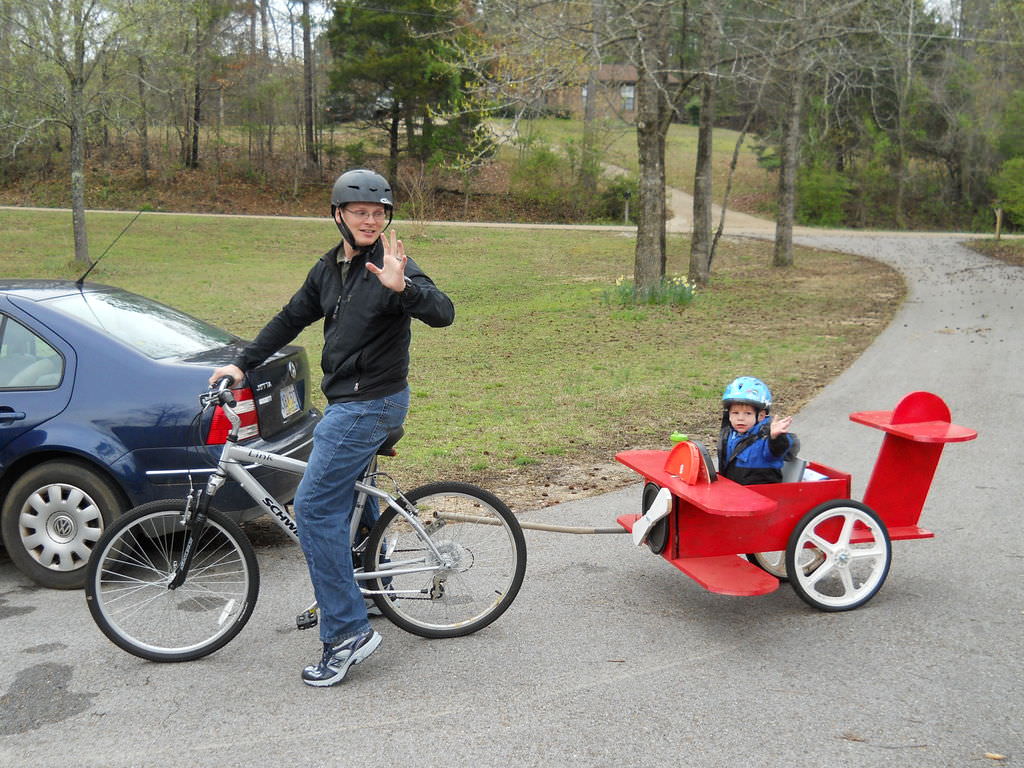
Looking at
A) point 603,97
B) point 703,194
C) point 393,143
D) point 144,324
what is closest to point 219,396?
point 144,324

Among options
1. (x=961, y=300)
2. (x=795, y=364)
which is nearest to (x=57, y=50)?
(x=795, y=364)

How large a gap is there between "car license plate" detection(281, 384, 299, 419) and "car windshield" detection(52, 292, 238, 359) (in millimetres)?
542

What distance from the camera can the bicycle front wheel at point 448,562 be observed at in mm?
4262

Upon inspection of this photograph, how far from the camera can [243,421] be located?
16.8ft

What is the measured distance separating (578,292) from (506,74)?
19.1ft

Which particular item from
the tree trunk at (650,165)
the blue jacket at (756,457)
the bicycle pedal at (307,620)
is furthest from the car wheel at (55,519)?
the tree trunk at (650,165)

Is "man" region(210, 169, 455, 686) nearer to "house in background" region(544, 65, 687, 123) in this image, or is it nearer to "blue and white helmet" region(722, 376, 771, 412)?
"blue and white helmet" region(722, 376, 771, 412)

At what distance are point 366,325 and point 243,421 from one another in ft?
5.27

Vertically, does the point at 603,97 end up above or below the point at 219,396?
above

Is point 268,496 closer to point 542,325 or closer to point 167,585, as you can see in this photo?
point 167,585

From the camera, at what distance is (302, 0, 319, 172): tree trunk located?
45531 mm

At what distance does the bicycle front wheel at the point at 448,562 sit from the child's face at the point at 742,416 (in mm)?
1336

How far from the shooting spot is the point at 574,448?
8.11m

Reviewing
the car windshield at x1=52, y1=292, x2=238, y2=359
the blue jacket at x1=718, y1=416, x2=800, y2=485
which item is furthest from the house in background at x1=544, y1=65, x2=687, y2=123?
the blue jacket at x1=718, y1=416, x2=800, y2=485
